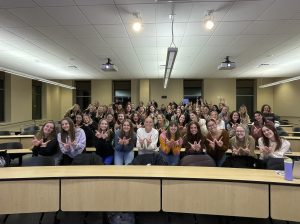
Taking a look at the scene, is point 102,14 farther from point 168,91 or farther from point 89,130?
point 168,91

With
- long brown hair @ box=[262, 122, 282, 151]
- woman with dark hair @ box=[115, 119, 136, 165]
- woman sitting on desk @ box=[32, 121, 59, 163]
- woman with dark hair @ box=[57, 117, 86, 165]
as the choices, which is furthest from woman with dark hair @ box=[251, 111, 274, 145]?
woman sitting on desk @ box=[32, 121, 59, 163]

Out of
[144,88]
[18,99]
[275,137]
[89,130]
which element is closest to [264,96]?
[144,88]

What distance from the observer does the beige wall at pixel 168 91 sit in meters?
13.5

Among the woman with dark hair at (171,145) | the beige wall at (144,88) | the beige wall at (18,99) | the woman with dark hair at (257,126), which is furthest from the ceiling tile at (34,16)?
the beige wall at (144,88)

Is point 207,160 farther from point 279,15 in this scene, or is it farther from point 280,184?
point 279,15

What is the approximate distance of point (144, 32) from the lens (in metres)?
4.92

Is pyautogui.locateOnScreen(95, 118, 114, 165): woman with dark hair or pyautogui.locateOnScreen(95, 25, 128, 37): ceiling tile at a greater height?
pyautogui.locateOnScreen(95, 25, 128, 37): ceiling tile

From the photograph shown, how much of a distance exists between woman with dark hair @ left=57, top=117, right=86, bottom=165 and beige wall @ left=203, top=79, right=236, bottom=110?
1051 centimetres

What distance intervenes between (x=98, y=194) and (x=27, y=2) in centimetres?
Result: 293

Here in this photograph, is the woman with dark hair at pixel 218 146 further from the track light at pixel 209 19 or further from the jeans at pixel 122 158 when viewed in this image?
the track light at pixel 209 19

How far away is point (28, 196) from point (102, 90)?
37.9 feet

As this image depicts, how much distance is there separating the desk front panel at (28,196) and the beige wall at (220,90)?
1171 centimetres

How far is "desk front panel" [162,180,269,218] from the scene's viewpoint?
2.42 meters

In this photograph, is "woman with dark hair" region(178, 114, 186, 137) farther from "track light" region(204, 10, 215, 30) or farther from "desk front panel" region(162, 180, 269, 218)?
"track light" region(204, 10, 215, 30)
